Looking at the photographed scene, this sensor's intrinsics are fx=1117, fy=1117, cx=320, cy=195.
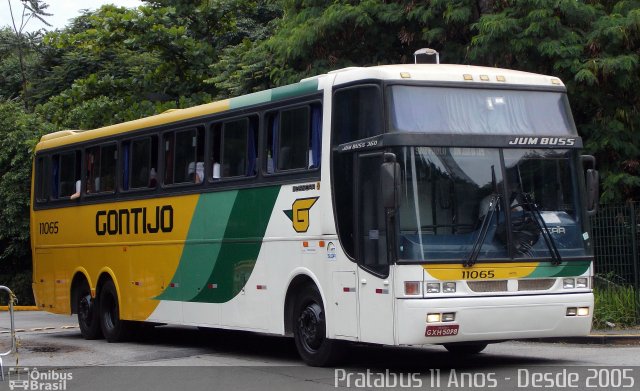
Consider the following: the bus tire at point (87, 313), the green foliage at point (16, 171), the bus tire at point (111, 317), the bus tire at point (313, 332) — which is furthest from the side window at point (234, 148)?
the green foliage at point (16, 171)

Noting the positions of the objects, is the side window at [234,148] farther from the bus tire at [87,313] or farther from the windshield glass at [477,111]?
the bus tire at [87,313]

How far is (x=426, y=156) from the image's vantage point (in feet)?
41.8

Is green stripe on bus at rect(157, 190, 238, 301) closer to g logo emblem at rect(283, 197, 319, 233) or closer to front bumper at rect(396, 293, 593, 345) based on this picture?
g logo emblem at rect(283, 197, 319, 233)

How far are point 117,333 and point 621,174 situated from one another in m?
9.40

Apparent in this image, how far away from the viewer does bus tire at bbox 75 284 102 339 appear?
66.4 feet

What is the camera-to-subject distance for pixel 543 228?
1316cm

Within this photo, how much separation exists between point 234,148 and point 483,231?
4.58m

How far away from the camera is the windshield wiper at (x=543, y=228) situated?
1310 centimetres

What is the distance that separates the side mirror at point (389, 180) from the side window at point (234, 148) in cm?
348

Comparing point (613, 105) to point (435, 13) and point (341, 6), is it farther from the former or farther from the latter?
point (341, 6)

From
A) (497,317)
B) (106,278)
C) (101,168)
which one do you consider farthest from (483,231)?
(101,168)

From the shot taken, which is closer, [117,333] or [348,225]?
[348,225]

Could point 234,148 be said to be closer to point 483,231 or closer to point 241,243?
point 241,243

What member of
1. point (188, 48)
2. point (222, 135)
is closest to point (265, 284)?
point (222, 135)
